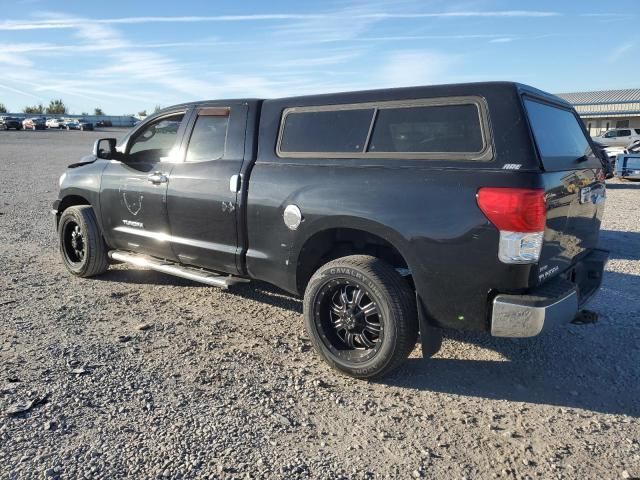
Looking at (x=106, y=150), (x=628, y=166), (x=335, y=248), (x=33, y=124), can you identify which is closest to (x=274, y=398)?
(x=335, y=248)

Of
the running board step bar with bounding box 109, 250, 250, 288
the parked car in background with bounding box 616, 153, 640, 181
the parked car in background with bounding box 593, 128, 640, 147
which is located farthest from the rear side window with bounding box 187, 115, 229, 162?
the parked car in background with bounding box 593, 128, 640, 147

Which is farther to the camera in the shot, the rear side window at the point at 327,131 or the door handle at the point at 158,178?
the door handle at the point at 158,178

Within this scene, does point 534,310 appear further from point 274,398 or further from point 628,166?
point 628,166

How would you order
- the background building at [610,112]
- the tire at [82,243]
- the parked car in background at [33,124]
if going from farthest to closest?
the parked car in background at [33,124]
the background building at [610,112]
the tire at [82,243]

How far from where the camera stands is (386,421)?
3.13 m

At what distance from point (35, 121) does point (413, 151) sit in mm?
71016

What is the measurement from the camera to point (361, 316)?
143 inches

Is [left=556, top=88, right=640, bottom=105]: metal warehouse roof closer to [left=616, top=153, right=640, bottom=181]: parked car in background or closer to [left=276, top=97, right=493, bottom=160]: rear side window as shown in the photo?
[left=616, top=153, right=640, bottom=181]: parked car in background

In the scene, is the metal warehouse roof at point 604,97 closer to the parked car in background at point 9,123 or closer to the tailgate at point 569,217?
the tailgate at point 569,217

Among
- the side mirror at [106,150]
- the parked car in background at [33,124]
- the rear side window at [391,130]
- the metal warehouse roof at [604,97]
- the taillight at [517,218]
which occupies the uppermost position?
the metal warehouse roof at [604,97]

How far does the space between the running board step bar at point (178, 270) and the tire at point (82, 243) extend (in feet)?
0.61

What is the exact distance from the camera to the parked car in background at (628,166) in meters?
16.2

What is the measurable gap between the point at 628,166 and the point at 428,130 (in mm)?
15746

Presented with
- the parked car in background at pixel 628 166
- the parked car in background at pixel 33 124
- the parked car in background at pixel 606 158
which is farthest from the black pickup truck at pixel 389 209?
the parked car in background at pixel 33 124
